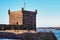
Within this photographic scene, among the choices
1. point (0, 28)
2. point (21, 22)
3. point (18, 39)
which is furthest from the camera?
point (21, 22)

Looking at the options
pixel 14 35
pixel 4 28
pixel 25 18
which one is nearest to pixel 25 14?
pixel 25 18

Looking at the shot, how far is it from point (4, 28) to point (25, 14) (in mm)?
5766

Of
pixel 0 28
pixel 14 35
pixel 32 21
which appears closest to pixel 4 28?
pixel 0 28

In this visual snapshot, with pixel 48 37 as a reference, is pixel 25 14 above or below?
above

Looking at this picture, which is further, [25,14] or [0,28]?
[25,14]

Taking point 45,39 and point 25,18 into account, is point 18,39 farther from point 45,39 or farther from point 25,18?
point 25,18

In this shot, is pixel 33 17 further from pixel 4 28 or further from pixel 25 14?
pixel 4 28

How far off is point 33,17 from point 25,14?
187 cm

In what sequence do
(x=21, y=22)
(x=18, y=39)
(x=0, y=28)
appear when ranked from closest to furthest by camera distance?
(x=18, y=39) → (x=0, y=28) → (x=21, y=22)

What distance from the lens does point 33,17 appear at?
38406 millimetres

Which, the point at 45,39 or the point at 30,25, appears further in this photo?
the point at 30,25

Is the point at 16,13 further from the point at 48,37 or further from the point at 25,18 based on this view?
the point at 48,37

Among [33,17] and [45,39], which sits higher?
[33,17]

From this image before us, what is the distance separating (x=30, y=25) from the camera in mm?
38281
